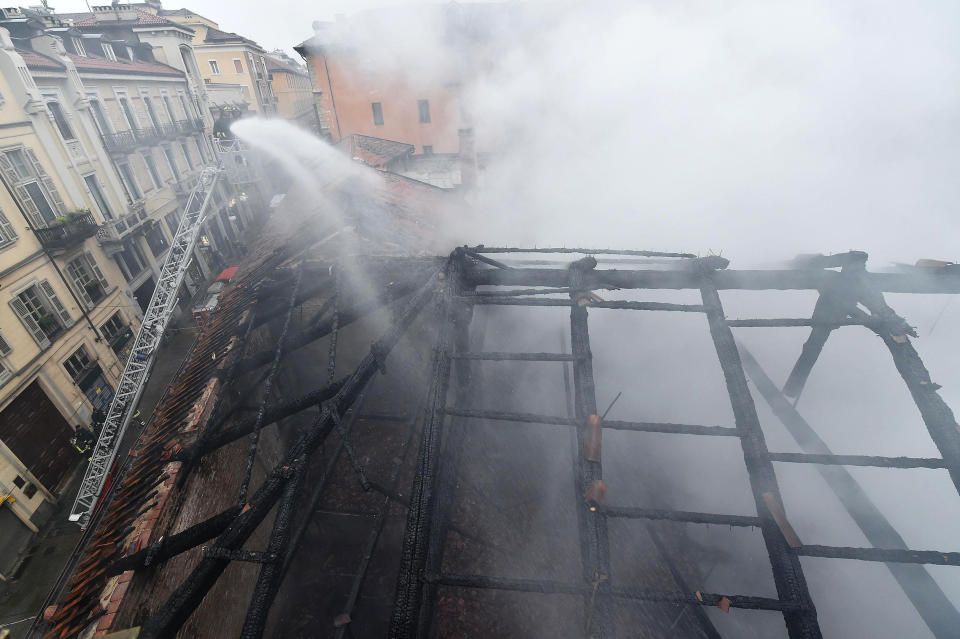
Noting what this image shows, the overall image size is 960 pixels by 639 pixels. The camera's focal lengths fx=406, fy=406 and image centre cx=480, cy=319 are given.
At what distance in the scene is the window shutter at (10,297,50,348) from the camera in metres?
11.2

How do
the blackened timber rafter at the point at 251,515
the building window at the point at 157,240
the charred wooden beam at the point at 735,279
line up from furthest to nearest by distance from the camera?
the building window at the point at 157,240, the charred wooden beam at the point at 735,279, the blackened timber rafter at the point at 251,515

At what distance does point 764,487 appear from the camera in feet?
11.5

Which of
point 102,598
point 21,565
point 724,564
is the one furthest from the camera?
point 21,565

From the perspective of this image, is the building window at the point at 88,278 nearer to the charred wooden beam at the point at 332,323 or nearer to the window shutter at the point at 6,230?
the window shutter at the point at 6,230

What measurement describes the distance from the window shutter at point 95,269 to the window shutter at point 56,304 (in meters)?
2.32

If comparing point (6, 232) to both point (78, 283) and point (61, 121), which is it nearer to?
point (78, 283)

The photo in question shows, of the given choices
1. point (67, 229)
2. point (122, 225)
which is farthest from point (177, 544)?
point (122, 225)

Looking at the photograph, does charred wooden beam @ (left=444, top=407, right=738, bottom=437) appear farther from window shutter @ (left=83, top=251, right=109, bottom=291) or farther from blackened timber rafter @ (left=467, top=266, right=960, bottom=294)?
window shutter @ (left=83, top=251, right=109, bottom=291)

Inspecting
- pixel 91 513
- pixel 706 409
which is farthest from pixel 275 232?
pixel 706 409

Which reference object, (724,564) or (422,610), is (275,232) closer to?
(422,610)

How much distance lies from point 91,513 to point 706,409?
15130mm

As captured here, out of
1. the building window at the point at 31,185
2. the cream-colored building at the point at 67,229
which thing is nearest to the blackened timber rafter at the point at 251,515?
the cream-colored building at the point at 67,229

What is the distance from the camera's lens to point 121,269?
16891 millimetres

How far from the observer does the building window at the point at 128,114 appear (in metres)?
18.6
